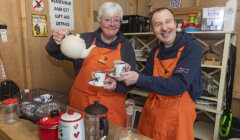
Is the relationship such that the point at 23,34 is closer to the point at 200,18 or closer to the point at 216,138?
the point at 200,18

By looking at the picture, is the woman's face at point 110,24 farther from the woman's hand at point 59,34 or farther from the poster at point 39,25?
the poster at point 39,25

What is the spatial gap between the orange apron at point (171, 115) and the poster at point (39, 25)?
3.54 ft

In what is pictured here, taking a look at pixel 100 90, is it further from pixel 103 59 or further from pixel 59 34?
pixel 59 34

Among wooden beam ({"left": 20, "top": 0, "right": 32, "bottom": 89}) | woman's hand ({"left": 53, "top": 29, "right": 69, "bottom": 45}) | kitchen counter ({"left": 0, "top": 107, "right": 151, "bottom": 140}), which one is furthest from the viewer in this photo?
wooden beam ({"left": 20, "top": 0, "right": 32, "bottom": 89})

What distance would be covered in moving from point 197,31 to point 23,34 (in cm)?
160

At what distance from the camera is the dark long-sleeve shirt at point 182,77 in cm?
117

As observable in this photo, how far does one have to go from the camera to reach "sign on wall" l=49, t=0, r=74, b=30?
1874 millimetres

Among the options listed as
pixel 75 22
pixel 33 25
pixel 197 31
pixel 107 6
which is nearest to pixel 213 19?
pixel 197 31

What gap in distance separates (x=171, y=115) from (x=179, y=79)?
261 mm

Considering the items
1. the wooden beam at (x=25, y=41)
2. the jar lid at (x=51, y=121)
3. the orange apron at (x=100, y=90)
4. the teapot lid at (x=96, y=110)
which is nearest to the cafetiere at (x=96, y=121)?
the teapot lid at (x=96, y=110)

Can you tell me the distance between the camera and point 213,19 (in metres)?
1.98

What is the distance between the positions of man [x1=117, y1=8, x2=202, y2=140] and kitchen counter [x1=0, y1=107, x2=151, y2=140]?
305 mm

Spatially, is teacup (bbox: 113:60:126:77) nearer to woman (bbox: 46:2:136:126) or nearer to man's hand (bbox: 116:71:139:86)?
man's hand (bbox: 116:71:139:86)

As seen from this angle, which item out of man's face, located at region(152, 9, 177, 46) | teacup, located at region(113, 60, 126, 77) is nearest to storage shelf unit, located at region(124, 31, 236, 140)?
man's face, located at region(152, 9, 177, 46)
